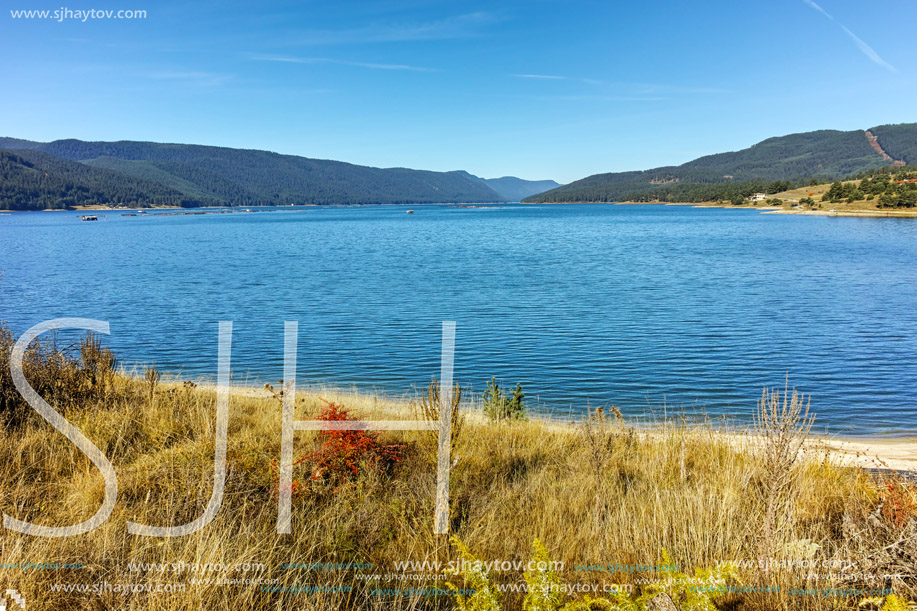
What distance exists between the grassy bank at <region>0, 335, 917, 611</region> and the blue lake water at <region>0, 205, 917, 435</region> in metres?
6.06

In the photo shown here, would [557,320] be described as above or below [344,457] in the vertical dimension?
below

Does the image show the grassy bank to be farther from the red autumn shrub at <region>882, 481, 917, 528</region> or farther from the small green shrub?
the small green shrub

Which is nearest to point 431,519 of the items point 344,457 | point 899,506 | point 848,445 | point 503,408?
point 344,457

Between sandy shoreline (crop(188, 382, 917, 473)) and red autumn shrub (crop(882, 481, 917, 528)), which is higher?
red autumn shrub (crop(882, 481, 917, 528))

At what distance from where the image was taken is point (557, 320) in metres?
21.4

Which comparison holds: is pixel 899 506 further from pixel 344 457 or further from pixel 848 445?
pixel 848 445

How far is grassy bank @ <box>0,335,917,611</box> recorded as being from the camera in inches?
138

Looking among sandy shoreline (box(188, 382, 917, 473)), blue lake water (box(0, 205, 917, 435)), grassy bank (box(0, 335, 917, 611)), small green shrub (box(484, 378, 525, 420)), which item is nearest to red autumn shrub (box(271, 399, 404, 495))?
grassy bank (box(0, 335, 917, 611))

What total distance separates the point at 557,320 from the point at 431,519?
1733 centimetres

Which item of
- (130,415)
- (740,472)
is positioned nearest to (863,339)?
(740,472)

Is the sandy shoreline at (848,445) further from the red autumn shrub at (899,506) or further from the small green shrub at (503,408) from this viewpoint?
the red autumn shrub at (899,506)

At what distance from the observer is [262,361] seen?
15789 millimetres

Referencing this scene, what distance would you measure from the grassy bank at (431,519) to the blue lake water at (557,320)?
6064 millimetres

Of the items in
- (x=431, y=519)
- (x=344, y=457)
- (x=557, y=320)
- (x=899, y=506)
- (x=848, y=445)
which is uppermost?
(x=899, y=506)
